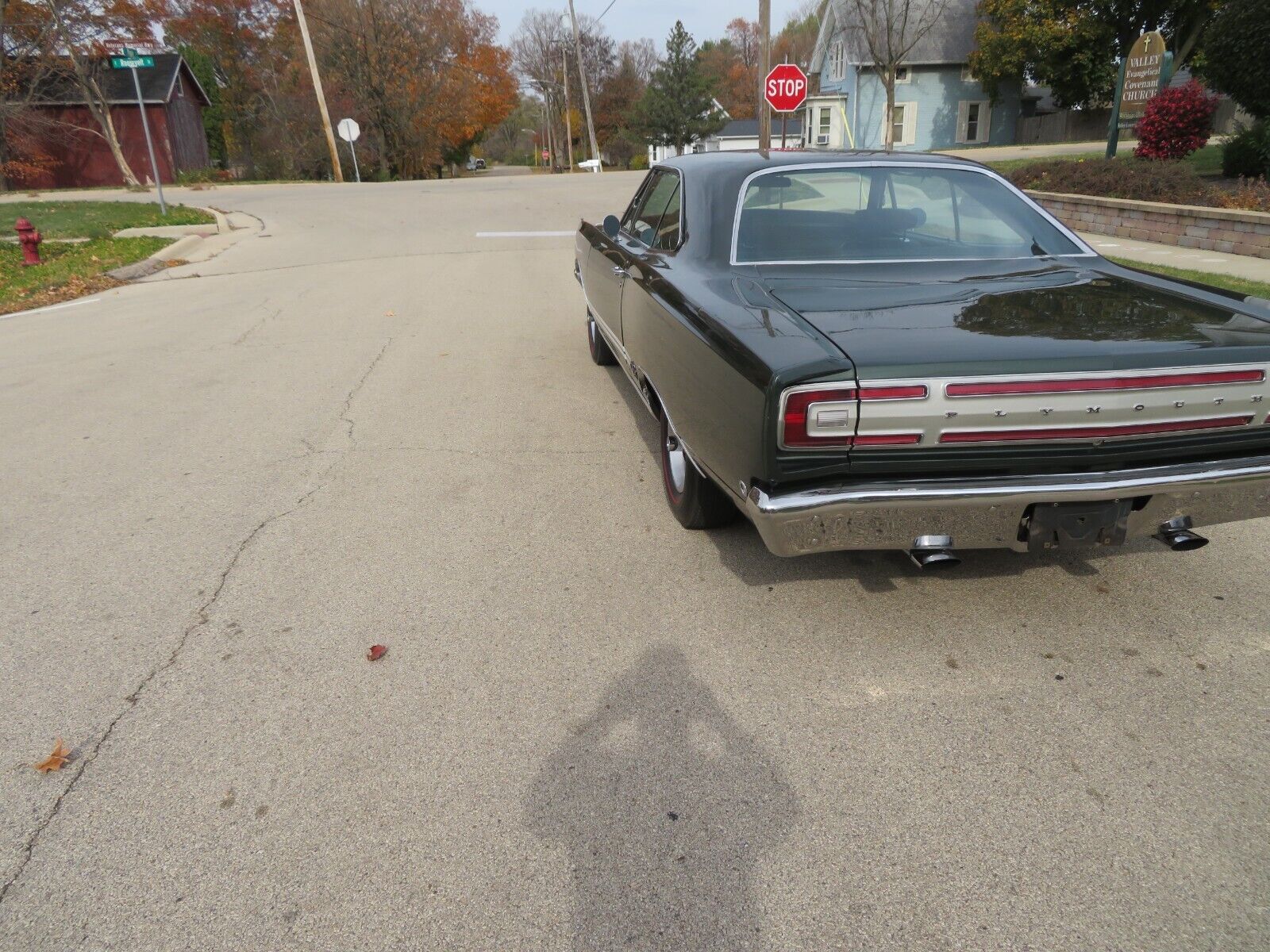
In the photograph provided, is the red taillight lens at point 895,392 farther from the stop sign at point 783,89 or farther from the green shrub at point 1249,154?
the stop sign at point 783,89

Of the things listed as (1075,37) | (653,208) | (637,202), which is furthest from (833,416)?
(1075,37)

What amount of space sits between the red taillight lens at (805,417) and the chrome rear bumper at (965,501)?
5.7 inches

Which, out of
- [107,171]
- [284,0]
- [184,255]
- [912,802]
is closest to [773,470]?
[912,802]

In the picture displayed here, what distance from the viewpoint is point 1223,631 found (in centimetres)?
305

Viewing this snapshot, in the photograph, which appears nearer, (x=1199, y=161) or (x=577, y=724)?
(x=577, y=724)

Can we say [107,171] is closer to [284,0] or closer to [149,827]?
[284,0]

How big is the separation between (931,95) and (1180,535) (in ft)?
144

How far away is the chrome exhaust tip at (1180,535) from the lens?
283 cm

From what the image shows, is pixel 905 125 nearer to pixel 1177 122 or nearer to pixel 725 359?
pixel 1177 122

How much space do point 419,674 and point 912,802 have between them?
5.24ft

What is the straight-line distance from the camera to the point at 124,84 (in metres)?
35.7

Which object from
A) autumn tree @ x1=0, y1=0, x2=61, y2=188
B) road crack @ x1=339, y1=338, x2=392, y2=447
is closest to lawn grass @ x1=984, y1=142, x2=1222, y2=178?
road crack @ x1=339, y1=338, x2=392, y2=447

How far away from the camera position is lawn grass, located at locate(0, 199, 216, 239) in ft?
53.0

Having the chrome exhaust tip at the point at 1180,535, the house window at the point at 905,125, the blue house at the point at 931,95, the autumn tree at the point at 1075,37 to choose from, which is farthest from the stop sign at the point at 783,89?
the house window at the point at 905,125
